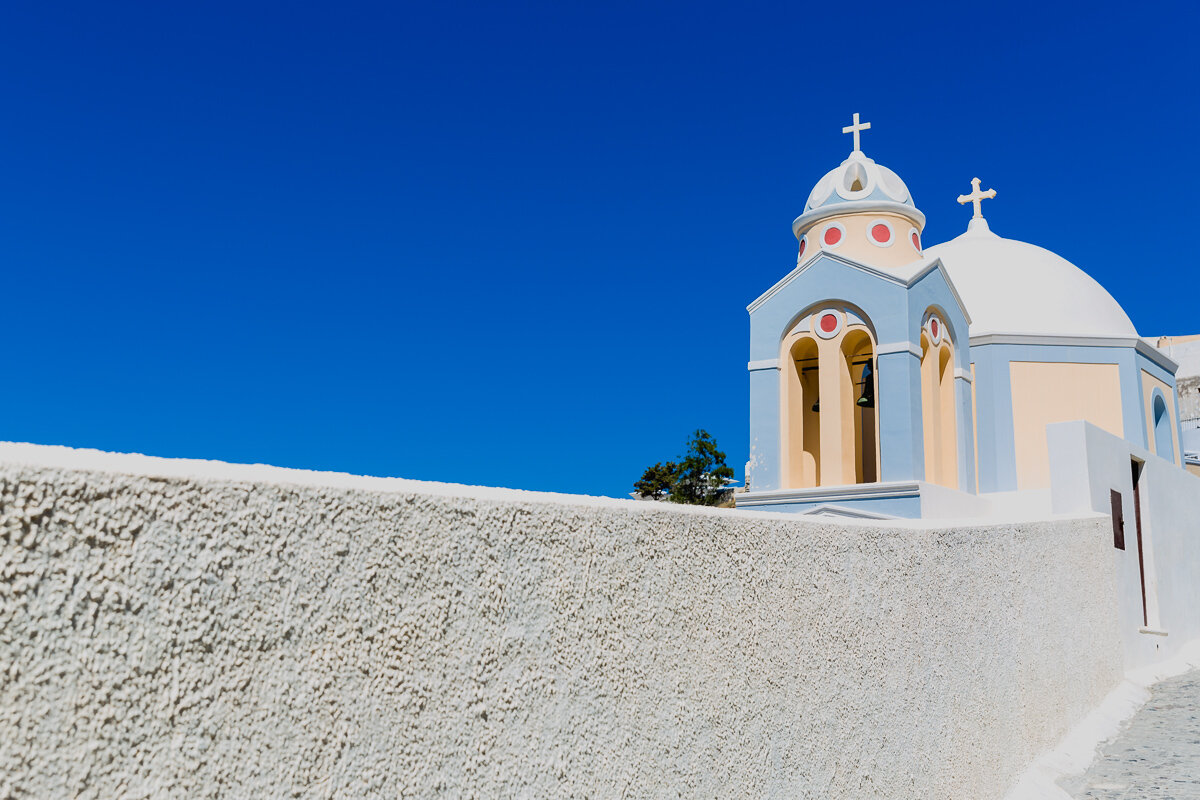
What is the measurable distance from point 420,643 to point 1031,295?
12349mm

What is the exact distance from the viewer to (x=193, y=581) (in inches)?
58.3

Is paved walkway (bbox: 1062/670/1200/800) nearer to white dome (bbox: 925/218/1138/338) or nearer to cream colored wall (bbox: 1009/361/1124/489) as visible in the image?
cream colored wall (bbox: 1009/361/1124/489)

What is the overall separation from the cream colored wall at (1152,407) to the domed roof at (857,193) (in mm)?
4036

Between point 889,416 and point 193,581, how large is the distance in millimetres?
8673

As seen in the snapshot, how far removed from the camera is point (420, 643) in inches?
72.5

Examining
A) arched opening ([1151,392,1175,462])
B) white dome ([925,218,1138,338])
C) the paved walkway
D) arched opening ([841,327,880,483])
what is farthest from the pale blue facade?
arched opening ([1151,392,1175,462])

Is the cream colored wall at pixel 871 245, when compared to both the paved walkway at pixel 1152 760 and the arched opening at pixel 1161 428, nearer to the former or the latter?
the arched opening at pixel 1161 428

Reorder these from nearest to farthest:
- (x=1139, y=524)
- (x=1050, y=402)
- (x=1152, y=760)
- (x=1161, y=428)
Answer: (x=1152, y=760)
(x=1139, y=524)
(x=1050, y=402)
(x=1161, y=428)

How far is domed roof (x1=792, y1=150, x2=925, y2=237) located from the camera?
10.8m

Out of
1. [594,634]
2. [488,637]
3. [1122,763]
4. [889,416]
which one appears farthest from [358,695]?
[889,416]

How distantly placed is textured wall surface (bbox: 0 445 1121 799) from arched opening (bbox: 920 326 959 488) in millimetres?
6459

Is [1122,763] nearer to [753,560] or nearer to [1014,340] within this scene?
[753,560]

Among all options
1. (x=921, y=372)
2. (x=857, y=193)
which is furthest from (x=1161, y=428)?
(x=857, y=193)

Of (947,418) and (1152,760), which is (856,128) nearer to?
(947,418)
